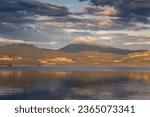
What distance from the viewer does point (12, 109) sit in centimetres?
3738

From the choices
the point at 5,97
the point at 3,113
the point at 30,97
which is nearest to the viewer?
the point at 3,113

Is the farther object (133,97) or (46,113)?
(133,97)

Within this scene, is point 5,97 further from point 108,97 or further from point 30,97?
point 108,97

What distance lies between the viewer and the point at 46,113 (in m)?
34.5

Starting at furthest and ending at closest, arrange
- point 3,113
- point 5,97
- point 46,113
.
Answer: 1. point 5,97
2. point 3,113
3. point 46,113

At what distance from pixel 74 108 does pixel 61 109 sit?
1.44 m

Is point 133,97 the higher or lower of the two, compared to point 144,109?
lower

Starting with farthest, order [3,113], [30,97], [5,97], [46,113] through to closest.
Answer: [30,97]
[5,97]
[3,113]
[46,113]

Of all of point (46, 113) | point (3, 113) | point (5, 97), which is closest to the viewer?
point (46, 113)

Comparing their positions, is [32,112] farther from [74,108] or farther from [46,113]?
[74,108]

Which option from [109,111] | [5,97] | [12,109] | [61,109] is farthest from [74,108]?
[5,97]

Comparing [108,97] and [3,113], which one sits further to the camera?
[108,97]

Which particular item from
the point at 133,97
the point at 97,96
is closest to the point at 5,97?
the point at 97,96

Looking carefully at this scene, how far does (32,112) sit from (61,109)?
3.08m
